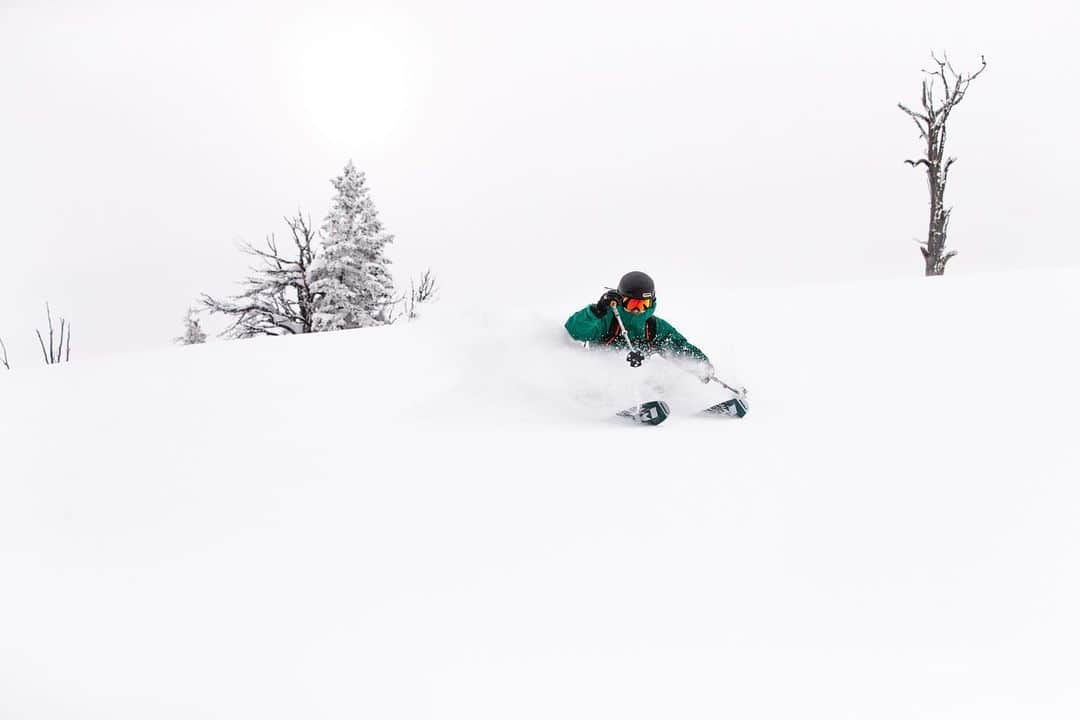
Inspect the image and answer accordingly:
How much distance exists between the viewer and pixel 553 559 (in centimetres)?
330

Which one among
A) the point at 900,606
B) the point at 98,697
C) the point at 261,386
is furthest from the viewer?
the point at 261,386

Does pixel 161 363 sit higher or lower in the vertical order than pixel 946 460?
higher

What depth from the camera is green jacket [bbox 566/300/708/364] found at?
639cm

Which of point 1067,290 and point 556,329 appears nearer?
point 556,329

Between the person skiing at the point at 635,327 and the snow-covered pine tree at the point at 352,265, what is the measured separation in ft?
46.1

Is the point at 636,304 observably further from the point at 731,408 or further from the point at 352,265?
the point at 352,265

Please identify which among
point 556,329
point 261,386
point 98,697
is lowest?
point 98,697

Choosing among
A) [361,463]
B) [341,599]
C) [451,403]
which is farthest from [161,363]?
[341,599]

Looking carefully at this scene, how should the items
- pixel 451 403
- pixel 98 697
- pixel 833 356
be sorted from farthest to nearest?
pixel 833 356 → pixel 451 403 → pixel 98 697

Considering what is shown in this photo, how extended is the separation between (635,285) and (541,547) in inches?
131

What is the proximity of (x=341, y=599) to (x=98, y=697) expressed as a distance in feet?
2.99

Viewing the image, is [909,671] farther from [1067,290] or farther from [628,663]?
[1067,290]

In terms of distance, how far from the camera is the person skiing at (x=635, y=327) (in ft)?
20.4

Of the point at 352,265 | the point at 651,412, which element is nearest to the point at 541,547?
the point at 651,412
